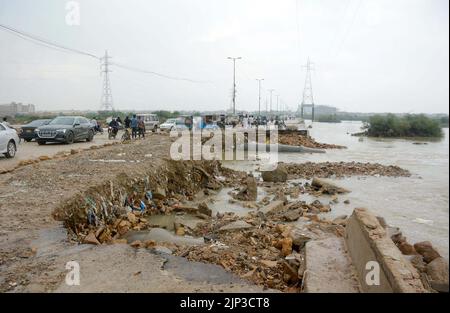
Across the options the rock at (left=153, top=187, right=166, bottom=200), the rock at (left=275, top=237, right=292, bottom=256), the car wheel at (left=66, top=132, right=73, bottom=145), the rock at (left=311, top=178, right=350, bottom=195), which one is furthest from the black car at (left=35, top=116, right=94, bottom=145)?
the rock at (left=275, top=237, right=292, bottom=256)

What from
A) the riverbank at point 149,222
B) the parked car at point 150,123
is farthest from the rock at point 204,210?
the parked car at point 150,123

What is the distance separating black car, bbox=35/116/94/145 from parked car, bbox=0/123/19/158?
18.6 feet

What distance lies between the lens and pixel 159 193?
1035 cm

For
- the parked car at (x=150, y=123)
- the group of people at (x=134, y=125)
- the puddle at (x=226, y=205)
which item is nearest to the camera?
the puddle at (x=226, y=205)

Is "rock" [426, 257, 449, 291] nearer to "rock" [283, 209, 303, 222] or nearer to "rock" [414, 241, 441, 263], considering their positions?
"rock" [414, 241, 441, 263]

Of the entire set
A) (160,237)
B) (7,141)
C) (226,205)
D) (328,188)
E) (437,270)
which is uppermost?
(7,141)

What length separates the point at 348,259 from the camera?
186 inches

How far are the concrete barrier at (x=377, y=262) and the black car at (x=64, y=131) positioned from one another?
1844 centimetres

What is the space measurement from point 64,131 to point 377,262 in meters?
19.3

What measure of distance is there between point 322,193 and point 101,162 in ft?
24.9

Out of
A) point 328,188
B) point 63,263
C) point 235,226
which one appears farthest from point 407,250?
point 328,188

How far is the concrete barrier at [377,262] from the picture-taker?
125 inches

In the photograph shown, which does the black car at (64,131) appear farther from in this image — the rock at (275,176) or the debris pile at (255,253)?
the debris pile at (255,253)

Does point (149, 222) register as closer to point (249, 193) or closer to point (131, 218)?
point (131, 218)
